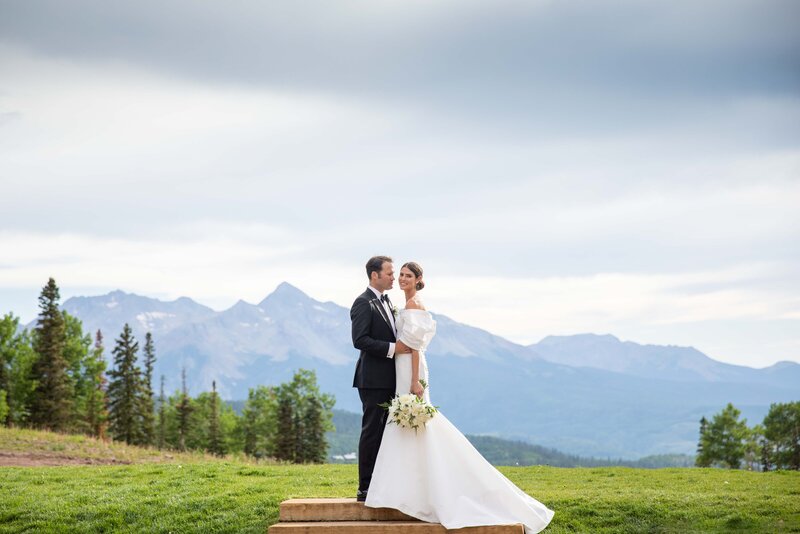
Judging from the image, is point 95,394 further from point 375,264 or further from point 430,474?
point 430,474

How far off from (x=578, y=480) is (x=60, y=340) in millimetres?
50892

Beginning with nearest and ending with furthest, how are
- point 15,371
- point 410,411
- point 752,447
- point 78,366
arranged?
point 410,411 → point 15,371 → point 78,366 → point 752,447

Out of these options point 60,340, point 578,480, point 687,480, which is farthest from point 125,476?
point 60,340

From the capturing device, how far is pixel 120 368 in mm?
69688

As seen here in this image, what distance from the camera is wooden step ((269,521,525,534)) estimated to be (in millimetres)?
10258

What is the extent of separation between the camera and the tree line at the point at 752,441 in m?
82.2

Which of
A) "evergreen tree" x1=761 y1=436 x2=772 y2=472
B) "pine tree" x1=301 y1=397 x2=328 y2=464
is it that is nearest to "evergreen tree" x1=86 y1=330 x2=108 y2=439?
"pine tree" x1=301 y1=397 x2=328 y2=464

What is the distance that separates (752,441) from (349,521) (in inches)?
3446

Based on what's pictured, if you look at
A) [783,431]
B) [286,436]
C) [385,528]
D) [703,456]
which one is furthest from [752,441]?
[385,528]

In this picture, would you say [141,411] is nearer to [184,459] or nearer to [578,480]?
[184,459]

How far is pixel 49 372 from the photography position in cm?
5831

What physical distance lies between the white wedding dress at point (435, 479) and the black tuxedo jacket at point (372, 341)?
11.9 inches

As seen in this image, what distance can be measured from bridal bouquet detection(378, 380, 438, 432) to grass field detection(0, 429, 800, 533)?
12.6 feet

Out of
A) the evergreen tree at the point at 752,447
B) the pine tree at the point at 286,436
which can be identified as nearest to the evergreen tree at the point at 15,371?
the pine tree at the point at 286,436
